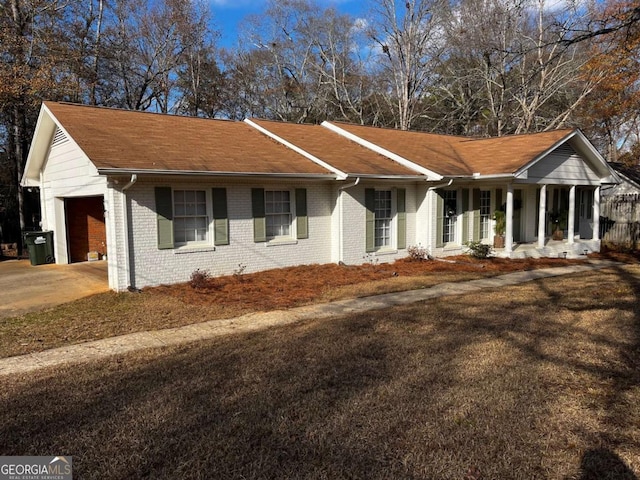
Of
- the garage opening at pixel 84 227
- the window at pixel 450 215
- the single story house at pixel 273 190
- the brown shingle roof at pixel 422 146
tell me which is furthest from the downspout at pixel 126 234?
the window at pixel 450 215

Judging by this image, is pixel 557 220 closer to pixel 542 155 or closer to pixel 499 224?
pixel 499 224

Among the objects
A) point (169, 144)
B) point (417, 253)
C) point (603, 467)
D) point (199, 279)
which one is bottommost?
point (603, 467)

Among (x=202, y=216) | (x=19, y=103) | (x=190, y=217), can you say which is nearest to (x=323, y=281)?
(x=202, y=216)

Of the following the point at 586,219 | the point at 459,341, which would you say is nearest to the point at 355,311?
the point at 459,341

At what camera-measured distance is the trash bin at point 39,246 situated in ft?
46.4

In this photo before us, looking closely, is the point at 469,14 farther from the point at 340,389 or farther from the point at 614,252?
the point at 340,389

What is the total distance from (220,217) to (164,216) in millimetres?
1361

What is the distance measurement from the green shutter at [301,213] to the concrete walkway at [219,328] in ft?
12.3

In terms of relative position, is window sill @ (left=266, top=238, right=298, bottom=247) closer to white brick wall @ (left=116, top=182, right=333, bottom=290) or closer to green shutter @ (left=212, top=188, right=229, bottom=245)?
white brick wall @ (left=116, top=182, right=333, bottom=290)

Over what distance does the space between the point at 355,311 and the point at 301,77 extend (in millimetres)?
27066

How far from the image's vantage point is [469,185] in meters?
15.3

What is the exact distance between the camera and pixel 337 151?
47.9 ft

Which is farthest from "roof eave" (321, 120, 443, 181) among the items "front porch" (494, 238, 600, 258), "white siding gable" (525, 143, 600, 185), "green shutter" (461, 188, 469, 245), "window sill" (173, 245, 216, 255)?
"window sill" (173, 245, 216, 255)

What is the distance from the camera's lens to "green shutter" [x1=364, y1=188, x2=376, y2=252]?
13.5m
